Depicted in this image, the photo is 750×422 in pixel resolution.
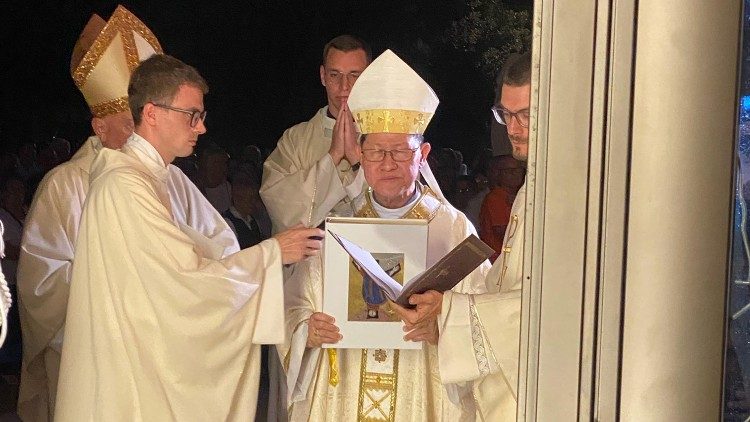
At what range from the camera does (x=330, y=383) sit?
141 inches

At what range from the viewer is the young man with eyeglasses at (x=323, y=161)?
4.33m

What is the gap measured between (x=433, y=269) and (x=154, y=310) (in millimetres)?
946

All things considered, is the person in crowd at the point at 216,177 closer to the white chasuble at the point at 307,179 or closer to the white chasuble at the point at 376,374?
the white chasuble at the point at 307,179

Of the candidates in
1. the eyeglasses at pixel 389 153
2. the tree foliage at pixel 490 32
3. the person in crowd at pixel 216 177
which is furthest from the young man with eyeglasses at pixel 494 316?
the tree foliage at pixel 490 32

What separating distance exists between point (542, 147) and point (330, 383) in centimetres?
179

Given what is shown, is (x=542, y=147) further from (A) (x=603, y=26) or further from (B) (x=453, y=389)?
Answer: (B) (x=453, y=389)

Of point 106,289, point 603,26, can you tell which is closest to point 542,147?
point 603,26

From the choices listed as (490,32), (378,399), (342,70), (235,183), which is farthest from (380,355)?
(490,32)

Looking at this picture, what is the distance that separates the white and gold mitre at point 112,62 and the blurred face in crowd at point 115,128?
0.02 m

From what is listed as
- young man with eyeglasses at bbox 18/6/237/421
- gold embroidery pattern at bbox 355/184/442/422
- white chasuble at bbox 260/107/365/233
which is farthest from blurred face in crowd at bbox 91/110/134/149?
gold embroidery pattern at bbox 355/184/442/422

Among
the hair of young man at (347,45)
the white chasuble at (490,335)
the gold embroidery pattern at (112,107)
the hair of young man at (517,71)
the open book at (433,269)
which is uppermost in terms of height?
the hair of young man at (347,45)

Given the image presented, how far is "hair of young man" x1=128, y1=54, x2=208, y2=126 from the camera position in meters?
3.57

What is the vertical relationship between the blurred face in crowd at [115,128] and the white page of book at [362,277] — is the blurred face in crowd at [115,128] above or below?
above

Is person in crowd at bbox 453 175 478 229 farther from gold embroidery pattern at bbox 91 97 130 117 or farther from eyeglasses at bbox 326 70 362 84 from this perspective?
gold embroidery pattern at bbox 91 97 130 117
